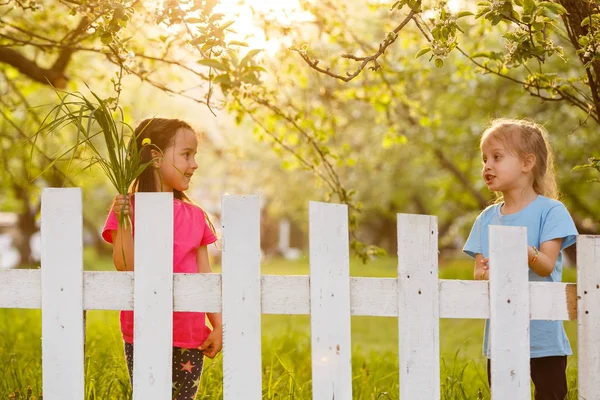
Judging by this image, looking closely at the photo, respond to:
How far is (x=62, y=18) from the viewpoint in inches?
243

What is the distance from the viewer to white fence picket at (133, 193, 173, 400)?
2350 mm

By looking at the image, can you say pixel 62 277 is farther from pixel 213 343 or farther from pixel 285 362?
pixel 285 362

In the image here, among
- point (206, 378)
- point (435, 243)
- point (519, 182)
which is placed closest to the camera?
point (435, 243)

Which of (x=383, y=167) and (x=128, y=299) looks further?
(x=383, y=167)

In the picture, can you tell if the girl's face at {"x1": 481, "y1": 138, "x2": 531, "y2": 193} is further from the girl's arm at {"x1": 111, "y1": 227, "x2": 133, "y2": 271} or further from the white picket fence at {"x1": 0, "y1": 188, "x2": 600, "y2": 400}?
the girl's arm at {"x1": 111, "y1": 227, "x2": 133, "y2": 271}

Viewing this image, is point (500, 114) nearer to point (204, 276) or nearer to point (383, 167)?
point (383, 167)

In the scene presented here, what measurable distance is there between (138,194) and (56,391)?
0.75 m

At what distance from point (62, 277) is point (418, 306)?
121 centimetres

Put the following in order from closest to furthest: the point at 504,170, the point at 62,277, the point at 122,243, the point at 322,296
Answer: the point at 322,296, the point at 62,277, the point at 122,243, the point at 504,170

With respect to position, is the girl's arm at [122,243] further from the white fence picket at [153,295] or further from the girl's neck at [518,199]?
the girl's neck at [518,199]

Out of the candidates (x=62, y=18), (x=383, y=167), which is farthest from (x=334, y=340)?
(x=383, y=167)

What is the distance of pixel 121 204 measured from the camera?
2451 millimetres

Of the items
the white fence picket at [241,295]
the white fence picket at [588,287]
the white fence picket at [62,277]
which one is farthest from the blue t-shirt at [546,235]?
the white fence picket at [62,277]

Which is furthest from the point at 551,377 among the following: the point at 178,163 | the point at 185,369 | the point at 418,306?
the point at 178,163
